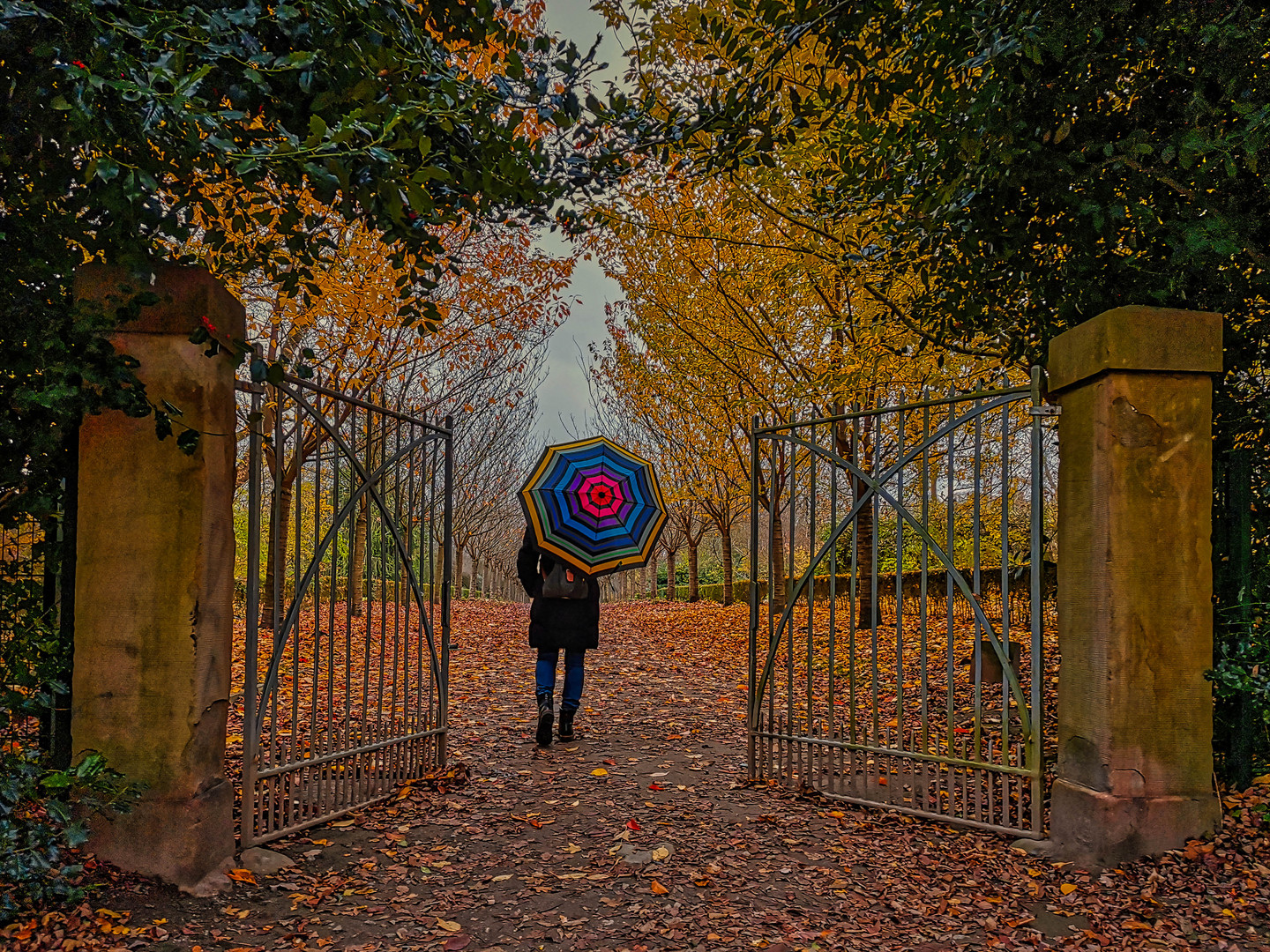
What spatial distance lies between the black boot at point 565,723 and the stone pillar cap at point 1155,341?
4.42 metres

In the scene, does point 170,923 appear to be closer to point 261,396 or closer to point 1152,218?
point 261,396

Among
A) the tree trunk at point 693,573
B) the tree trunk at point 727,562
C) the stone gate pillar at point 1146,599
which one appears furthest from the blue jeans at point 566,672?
the tree trunk at point 693,573

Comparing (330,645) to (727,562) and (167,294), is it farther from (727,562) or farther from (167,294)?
(727,562)

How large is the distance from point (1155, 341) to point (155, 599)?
4883 mm

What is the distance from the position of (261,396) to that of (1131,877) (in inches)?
191

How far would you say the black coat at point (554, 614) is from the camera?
6035 mm

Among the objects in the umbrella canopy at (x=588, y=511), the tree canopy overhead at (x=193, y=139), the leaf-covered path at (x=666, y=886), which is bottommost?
the leaf-covered path at (x=666, y=886)

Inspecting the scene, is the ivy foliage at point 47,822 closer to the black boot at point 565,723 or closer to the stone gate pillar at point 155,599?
the stone gate pillar at point 155,599

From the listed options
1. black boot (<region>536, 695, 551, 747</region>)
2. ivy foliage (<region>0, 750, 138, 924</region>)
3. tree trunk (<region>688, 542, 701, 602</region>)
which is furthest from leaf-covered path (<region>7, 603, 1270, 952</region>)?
tree trunk (<region>688, 542, 701, 602</region>)

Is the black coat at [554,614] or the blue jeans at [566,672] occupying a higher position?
the black coat at [554,614]

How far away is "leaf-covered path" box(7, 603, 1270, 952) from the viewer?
3416 millimetres

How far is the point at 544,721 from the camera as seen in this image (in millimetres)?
6406

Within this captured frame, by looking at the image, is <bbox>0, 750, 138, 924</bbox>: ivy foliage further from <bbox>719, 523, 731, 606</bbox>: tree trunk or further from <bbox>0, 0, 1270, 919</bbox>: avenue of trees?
<bbox>719, 523, 731, 606</bbox>: tree trunk

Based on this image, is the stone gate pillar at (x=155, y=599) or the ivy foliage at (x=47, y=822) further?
the stone gate pillar at (x=155, y=599)
